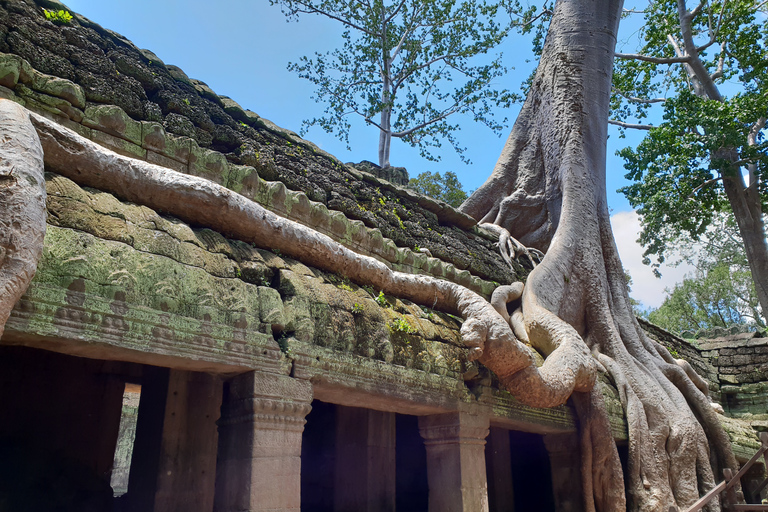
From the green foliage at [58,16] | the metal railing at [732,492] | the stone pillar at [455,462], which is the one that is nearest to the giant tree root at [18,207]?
the green foliage at [58,16]

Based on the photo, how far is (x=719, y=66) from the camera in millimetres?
12516

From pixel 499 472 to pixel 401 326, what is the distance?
3.31m

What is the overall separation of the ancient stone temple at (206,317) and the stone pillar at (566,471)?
2 centimetres

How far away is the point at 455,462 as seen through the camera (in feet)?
12.3

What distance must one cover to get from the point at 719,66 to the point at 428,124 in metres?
7.53

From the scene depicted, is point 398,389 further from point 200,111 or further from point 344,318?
point 200,111

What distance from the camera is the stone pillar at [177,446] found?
3.64 m

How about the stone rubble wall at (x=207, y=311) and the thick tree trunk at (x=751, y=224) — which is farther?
the thick tree trunk at (x=751, y=224)

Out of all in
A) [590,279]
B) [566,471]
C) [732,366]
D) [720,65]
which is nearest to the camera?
[566,471]

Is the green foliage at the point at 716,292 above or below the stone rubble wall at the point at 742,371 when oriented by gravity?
above

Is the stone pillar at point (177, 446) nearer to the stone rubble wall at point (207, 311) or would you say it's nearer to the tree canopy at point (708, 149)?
the stone rubble wall at point (207, 311)

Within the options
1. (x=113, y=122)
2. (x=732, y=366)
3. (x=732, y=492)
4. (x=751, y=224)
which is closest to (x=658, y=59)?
(x=751, y=224)

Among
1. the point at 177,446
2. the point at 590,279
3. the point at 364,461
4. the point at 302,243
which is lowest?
the point at 364,461

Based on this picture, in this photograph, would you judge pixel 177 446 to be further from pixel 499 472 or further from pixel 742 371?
pixel 742 371
